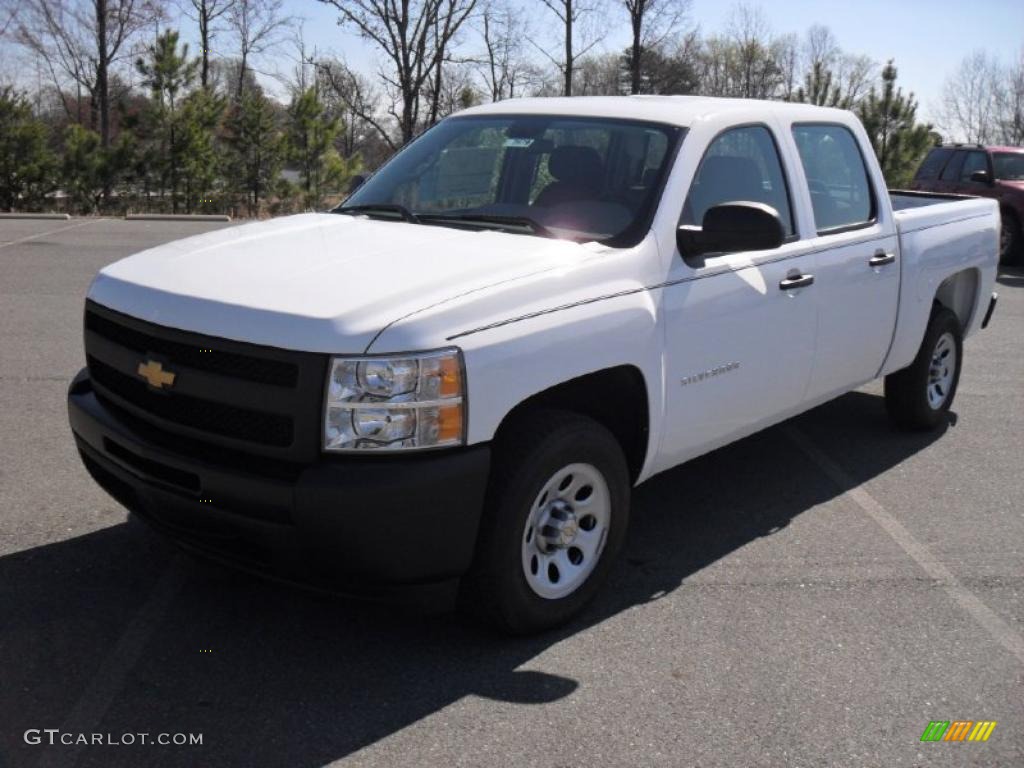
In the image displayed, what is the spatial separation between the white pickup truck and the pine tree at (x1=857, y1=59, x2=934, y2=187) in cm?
2400

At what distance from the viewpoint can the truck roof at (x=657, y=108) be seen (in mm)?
4832

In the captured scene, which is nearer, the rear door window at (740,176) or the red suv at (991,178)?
the rear door window at (740,176)

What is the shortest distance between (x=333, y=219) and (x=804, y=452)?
10.4ft

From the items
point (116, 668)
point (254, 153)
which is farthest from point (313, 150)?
A: point (116, 668)

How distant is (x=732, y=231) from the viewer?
427cm

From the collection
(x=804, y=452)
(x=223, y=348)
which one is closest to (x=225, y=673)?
(x=223, y=348)

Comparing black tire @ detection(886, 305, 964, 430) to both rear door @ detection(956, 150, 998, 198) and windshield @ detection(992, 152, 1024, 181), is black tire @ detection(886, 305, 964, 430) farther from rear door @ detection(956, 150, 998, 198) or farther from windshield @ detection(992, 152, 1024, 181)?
windshield @ detection(992, 152, 1024, 181)

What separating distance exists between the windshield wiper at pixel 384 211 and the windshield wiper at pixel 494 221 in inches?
1.7

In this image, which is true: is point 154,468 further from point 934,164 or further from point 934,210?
point 934,164

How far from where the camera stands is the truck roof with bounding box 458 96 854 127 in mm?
4832

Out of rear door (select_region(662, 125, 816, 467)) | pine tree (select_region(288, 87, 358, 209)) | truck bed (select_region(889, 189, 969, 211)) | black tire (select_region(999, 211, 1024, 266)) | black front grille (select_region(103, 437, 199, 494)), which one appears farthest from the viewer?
pine tree (select_region(288, 87, 358, 209))

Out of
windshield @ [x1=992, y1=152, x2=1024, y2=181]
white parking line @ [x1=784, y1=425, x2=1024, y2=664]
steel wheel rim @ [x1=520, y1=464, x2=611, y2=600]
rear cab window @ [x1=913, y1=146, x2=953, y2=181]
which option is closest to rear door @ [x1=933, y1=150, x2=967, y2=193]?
rear cab window @ [x1=913, y1=146, x2=953, y2=181]

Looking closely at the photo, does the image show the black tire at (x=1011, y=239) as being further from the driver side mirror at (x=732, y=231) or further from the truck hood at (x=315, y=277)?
the truck hood at (x=315, y=277)

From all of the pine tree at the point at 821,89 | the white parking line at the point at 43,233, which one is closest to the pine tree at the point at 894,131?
the pine tree at the point at 821,89
